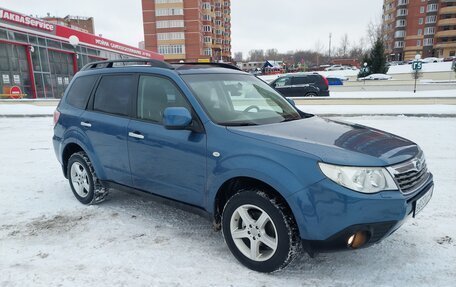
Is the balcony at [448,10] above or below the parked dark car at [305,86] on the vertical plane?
above

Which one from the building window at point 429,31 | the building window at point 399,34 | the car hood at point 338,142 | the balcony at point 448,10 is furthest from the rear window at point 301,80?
the building window at point 399,34

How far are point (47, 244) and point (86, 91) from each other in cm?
201

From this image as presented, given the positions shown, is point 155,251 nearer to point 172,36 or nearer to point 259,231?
point 259,231

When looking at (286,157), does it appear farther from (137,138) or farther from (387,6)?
(387,6)

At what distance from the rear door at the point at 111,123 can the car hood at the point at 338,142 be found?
1482mm

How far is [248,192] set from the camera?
2928 millimetres

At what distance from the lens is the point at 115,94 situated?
418cm

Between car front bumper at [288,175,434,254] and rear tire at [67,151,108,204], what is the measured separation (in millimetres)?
2852

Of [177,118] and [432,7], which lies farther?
[432,7]

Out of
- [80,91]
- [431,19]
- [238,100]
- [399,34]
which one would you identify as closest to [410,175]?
[238,100]

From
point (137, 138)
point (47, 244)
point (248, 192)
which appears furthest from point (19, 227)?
point (248, 192)

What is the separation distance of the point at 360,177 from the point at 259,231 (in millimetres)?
942

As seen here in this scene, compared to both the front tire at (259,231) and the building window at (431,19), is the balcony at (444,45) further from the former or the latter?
the front tire at (259,231)

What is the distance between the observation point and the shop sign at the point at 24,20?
20.7 meters
